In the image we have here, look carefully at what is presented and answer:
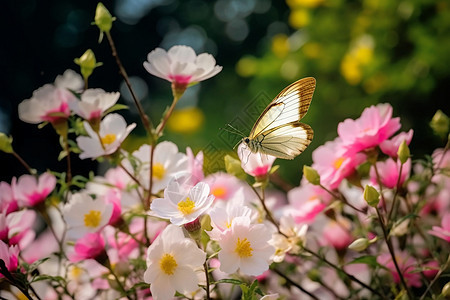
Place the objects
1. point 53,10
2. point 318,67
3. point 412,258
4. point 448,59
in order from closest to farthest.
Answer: point 412,258 < point 448,59 < point 318,67 < point 53,10

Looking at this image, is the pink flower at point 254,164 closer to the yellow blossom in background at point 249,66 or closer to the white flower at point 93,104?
the white flower at point 93,104

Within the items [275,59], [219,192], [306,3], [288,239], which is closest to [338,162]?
[288,239]

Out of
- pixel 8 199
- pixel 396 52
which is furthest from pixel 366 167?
pixel 396 52

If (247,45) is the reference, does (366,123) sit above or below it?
above

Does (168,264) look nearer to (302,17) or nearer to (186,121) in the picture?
(302,17)

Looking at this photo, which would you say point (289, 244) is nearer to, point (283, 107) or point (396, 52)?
point (283, 107)

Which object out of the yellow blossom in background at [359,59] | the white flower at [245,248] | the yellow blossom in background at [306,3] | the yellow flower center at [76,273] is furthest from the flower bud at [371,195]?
the yellow blossom in background at [306,3]
